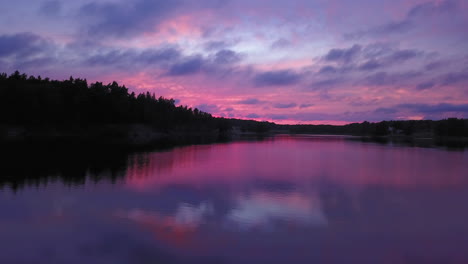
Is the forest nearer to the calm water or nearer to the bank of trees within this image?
the bank of trees

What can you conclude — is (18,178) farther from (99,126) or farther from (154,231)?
(99,126)

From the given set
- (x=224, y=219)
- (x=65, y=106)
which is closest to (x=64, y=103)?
(x=65, y=106)

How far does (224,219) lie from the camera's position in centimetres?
1173

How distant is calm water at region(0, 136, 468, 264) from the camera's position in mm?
8660

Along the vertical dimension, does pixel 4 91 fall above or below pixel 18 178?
above

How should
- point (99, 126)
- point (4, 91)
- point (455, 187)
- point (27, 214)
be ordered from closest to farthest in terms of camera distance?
1. point (27, 214)
2. point (455, 187)
3. point (4, 91)
4. point (99, 126)

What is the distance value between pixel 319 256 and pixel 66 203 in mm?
10443

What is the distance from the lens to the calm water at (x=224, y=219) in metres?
8.66

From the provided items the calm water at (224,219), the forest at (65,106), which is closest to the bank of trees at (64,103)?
the forest at (65,106)

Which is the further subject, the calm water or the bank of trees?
the bank of trees

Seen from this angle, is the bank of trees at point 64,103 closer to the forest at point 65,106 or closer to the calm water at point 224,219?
the forest at point 65,106

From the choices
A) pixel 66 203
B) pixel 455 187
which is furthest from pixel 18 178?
pixel 455 187

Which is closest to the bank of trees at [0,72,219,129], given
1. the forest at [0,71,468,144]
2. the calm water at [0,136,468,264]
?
the forest at [0,71,468,144]

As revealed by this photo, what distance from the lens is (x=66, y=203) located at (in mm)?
13320
